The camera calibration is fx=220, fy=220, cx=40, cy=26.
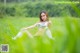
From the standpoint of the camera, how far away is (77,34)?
366 mm

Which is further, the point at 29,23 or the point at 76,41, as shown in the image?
the point at 29,23

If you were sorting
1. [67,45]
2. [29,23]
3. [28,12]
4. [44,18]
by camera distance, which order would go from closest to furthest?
[67,45], [44,18], [29,23], [28,12]

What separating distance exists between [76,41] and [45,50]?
6 centimetres

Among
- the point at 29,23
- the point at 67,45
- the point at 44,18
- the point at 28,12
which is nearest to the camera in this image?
the point at 67,45

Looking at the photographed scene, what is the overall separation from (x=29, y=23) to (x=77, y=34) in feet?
2.47

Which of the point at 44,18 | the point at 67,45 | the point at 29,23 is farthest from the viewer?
the point at 29,23

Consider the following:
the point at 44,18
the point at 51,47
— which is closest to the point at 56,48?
the point at 51,47

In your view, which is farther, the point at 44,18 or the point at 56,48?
the point at 44,18

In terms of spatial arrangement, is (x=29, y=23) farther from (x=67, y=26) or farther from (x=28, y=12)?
(x=67, y=26)

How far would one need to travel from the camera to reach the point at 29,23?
1.11 metres

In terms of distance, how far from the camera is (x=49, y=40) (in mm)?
396

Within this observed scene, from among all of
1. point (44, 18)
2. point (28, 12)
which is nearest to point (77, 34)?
point (44, 18)

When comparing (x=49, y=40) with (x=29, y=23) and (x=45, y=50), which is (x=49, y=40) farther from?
(x=29, y=23)

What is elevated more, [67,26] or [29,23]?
[67,26]
